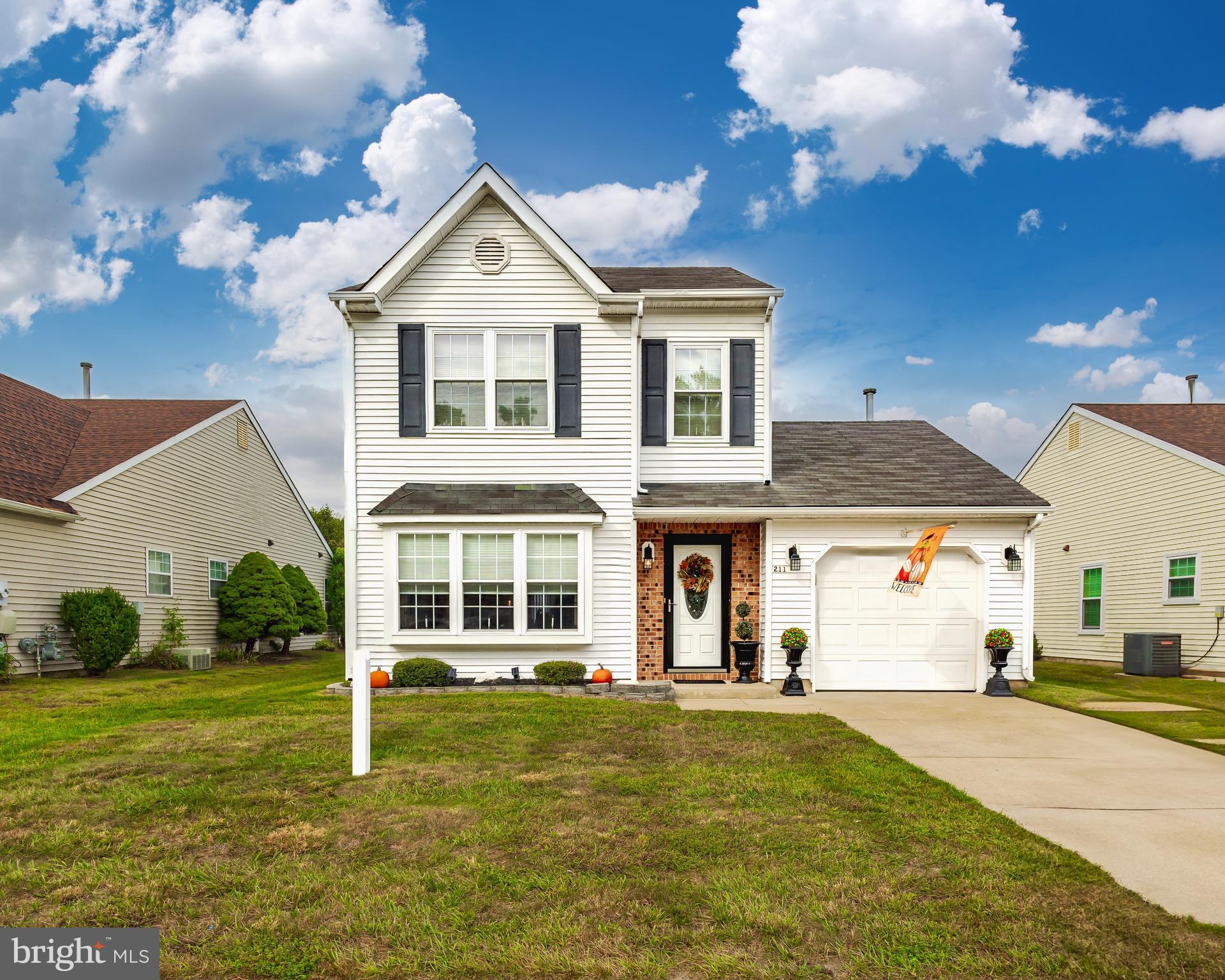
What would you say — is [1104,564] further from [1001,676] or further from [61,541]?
[61,541]

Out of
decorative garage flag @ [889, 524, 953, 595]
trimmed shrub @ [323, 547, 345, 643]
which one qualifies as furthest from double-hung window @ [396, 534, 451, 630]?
trimmed shrub @ [323, 547, 345, 643]

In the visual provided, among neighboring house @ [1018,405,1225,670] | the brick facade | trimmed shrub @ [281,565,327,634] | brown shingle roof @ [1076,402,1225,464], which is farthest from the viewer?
trimmed shrub @ [281,565,327,634]

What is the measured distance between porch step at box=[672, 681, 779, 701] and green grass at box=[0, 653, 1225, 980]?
3.55 m

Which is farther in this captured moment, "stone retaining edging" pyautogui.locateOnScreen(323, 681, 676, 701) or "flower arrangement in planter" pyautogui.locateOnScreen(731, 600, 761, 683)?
"flower arrangement in planter" pyautogui.locateOnScreen(731, 600, 761, 683)

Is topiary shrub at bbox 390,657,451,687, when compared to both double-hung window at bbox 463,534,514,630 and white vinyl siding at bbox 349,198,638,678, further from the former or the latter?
white vinyl siding at bbox 349,198,638,678

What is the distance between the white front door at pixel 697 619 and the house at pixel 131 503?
11.8 metres

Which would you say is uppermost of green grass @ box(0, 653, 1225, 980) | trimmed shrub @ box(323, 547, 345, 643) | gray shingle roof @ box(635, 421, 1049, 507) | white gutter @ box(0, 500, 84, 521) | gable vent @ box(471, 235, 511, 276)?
gable vent @ box(471, 235, 511, 276)

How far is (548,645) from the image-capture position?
11375mm

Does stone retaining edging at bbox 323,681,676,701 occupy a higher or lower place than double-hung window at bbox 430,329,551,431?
lower

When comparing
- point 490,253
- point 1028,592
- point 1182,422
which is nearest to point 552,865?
point 490,253

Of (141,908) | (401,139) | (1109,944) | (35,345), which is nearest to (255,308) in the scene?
(401,139)

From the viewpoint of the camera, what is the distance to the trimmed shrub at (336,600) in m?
24.4

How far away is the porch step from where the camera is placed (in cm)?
1091

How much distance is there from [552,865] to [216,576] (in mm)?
18770
